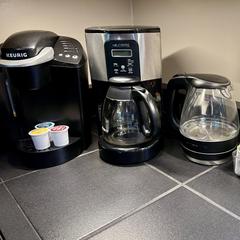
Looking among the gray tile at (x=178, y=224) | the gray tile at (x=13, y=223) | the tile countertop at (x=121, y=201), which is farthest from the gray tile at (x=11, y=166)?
the gray tile at (x=178, y=224)

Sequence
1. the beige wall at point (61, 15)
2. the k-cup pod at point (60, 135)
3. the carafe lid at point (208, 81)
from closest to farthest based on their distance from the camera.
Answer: the carafe lid at point (208, 81), the k-cup pod at point (60, 135), the beige wall at point (61, 15)

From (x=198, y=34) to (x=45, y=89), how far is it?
50cm

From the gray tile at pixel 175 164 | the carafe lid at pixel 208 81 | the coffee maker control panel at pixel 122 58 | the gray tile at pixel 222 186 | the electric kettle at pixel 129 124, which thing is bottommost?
the gray tile at pixel 175 164

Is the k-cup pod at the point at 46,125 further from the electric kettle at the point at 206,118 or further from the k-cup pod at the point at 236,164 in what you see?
the k-cup pod at the point at 236,164

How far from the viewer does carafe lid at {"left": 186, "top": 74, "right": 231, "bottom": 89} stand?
0.64 m

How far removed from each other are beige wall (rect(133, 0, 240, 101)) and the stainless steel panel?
0.20 meters

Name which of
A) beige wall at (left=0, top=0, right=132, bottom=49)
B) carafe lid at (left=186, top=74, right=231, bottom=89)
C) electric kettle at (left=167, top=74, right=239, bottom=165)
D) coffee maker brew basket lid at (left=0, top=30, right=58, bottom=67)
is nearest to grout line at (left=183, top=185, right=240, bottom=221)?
electric kettle at (left=167, top=74, right=239, bottom=165)

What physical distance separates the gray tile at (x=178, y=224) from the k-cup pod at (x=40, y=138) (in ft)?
1.02

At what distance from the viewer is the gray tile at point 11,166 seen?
2.41 ft

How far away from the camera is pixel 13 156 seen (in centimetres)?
82

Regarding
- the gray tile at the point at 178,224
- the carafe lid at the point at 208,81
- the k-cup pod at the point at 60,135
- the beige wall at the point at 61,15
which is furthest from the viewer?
the beige wall at the point at 61,15

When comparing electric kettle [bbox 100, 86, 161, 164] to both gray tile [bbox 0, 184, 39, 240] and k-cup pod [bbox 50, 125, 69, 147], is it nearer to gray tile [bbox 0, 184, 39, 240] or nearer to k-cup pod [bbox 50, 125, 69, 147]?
k-cup pod [bbox 50, 125, 69, 147]

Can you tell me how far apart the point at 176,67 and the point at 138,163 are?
0.40 metres

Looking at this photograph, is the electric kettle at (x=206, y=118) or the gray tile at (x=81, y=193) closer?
the gray tile at (x=81, y=193)
